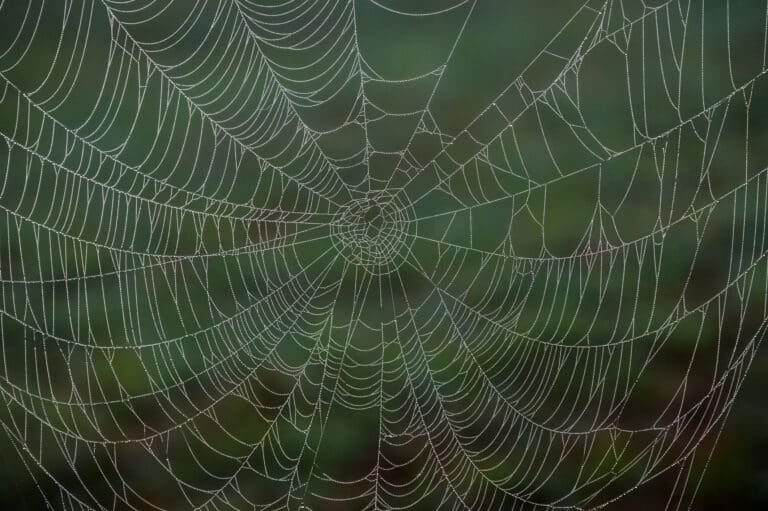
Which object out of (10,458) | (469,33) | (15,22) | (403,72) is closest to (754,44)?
(469,33)

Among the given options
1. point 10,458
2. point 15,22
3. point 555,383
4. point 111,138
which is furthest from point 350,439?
point 15,22

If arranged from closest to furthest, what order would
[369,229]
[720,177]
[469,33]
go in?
[369,229] → [720,177] → [469,33]

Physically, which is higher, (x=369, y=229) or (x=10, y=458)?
(x=369, y=229)

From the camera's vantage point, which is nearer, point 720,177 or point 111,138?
point 720,177

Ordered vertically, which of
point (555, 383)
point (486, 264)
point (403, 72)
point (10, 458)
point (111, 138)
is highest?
point (403, 72)

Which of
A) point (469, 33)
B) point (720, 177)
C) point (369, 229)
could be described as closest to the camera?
point (369, 229)

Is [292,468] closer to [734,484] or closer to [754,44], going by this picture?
[734,484]

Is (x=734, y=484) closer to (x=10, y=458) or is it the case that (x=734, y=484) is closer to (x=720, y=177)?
(x=720, y=177)
